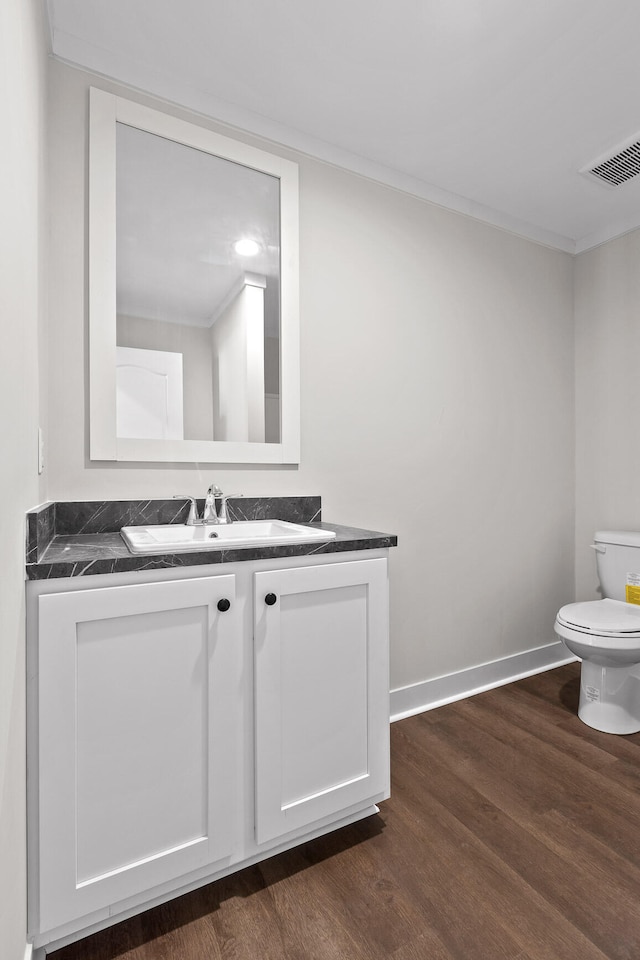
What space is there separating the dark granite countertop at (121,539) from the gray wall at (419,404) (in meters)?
0.06

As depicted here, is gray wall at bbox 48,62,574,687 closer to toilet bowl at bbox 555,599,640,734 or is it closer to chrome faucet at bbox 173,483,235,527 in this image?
chrome faucet at bbox 173,483,235,527

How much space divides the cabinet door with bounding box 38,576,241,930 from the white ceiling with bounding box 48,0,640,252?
5.35 ft

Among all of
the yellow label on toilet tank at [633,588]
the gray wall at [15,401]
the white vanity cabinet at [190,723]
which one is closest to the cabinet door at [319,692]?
the white vanity cabinet at [190,723]

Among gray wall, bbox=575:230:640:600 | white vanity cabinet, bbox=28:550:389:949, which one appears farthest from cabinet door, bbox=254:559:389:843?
gray wall, bbox=575:230:640:600

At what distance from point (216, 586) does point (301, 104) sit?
1.72 meters

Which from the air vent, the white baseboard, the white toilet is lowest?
the white baseboard

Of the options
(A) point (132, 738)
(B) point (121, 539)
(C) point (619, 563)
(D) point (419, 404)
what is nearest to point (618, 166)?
(D) point (419, 404)

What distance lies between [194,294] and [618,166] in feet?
6.24

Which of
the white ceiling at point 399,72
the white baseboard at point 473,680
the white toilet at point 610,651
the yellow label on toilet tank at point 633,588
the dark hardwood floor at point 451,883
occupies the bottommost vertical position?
the dark hardwood floor at point 451,883

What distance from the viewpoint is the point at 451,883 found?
132 centimetres

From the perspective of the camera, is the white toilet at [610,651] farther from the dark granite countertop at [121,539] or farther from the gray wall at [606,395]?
the dark granite countertop at [121,539]

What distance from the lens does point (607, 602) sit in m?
2.32

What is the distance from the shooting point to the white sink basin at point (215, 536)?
1204 millimetres

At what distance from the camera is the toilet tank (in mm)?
2320
